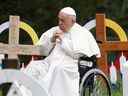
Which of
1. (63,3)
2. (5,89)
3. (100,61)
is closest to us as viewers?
(5,89)

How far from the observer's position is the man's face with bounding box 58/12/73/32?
9664 millimetres

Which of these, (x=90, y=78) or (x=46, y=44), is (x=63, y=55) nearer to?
(x=46, y=44)

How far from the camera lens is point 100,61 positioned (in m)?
12.0

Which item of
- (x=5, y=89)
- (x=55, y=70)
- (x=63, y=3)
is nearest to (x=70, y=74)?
(x=55, y=70)

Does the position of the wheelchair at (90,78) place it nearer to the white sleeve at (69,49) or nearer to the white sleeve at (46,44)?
the white sleeve at (69,49)

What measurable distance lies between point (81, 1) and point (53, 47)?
1264 cm

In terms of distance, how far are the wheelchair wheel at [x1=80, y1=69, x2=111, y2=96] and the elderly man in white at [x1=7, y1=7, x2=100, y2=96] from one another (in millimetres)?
148

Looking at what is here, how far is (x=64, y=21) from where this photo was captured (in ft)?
31.8

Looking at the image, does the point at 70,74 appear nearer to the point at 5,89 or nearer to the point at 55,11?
the point at 5,89

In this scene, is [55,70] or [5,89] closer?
[5,89]

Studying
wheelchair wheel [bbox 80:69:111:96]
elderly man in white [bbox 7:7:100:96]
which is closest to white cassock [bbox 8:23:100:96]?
elderly man in white [bbox 7:7:100:96]

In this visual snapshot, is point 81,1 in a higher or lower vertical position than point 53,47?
higher

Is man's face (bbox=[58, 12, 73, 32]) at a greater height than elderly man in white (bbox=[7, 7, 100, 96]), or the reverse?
man's face (bbox=[58, 12, 73, 32])

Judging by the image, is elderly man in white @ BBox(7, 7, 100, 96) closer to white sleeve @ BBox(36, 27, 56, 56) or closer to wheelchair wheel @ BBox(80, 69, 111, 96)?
white sleeve @ BBox(36, 27, 56, 56)
